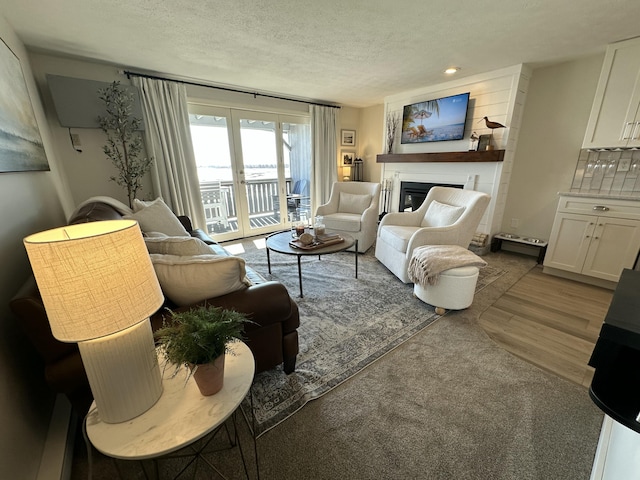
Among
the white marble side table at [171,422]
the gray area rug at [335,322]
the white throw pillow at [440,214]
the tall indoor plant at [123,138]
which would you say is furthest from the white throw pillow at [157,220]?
the white throw pillow at [440,214]

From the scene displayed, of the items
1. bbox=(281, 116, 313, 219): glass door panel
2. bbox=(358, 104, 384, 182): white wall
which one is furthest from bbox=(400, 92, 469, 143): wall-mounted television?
bbox=(281, 116, 313, 219): glass door panel

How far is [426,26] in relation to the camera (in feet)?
6.82

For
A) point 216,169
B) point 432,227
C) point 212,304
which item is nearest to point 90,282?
point 212,304

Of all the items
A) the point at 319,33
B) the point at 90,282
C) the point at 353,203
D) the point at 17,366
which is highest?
the point at 319,33

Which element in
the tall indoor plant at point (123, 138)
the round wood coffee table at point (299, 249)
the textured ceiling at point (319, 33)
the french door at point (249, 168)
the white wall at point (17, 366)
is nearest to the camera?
the white wall at point (17, 366)

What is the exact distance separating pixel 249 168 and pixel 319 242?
244 centimetres

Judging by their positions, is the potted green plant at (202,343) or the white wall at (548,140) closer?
the potted green plant at (202,343)

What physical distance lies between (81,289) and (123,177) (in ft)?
10.1

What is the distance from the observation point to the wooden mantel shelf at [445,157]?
3.20 m

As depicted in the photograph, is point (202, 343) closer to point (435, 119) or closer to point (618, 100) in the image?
point (618, 100)

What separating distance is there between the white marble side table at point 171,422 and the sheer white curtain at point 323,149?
4.35 meters

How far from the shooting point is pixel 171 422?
743mm

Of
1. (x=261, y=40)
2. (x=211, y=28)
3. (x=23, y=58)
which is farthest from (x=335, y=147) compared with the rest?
(x=23, y=58)

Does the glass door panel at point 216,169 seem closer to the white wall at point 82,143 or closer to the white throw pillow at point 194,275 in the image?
the white wall at point 82,143
